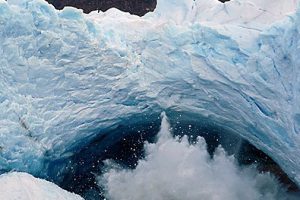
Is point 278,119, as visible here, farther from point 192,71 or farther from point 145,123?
point 145,123

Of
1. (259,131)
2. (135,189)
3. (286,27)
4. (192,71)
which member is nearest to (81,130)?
(135,189)

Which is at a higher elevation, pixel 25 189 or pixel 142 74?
pixel 142 74

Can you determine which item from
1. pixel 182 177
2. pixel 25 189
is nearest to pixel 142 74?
pixel 182 177

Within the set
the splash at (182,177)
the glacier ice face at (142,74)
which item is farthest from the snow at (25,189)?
the splash at (182,177)

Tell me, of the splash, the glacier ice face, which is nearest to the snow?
the glacier ice face

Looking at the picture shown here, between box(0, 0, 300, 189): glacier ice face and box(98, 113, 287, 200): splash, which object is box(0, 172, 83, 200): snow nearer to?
box(0, 0, 300, 189): glacier ice face

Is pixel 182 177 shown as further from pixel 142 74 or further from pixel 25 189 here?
pixel 25 189

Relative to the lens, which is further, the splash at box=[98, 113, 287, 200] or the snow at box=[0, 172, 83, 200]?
the splash at box=[98, 113, 287, 200]
